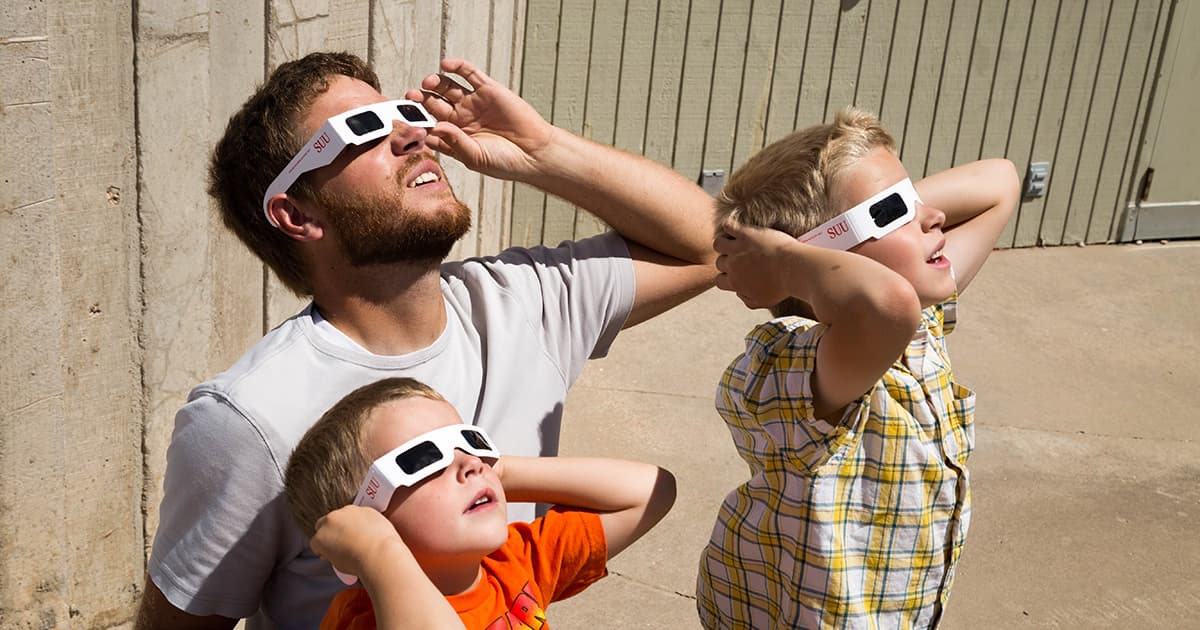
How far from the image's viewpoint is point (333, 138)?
2371 millimetres

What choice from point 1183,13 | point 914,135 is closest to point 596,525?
point 914,135

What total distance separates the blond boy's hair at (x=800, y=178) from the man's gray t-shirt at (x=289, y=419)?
0.51m

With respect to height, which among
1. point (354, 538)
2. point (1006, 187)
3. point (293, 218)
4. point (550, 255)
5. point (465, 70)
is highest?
point (465, 70)

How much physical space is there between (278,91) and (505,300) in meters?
0.61

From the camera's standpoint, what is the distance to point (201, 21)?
3.15 metres

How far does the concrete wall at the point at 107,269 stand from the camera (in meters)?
2.88

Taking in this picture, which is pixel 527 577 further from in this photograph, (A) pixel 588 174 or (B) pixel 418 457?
(A) pixel 588 174

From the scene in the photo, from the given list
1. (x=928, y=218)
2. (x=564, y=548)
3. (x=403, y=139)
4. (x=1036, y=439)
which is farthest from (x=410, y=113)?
(x=1036, y=439)

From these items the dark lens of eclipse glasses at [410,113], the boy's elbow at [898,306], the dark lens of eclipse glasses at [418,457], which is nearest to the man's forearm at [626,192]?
the dark lens of eclipse glasses at [410,113]

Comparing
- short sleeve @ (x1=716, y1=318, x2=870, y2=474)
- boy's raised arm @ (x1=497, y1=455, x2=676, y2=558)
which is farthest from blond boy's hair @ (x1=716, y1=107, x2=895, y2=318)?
boy's raised arm @ (x1=497, y1=455, x2=676, y2=558)

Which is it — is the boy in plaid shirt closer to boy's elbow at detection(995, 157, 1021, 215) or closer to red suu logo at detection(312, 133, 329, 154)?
boy's elbow at detection(995, 157, 1021, 215)

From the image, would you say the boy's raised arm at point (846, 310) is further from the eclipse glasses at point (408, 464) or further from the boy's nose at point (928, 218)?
the eclipse glasses at point (408, 464)

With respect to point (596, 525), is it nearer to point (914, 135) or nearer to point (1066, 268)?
point (914, 135)

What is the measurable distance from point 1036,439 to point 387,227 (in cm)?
336
